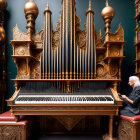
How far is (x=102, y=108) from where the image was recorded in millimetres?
2205

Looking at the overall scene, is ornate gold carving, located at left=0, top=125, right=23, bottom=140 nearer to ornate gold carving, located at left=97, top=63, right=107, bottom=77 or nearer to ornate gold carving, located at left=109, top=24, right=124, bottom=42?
ornate gold carving, located at left=97, top=63, right=107, bottom=77

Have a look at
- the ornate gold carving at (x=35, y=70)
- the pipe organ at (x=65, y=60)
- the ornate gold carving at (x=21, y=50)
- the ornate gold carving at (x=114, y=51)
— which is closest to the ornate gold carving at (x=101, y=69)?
the pipe organ at (x=65, y=60)

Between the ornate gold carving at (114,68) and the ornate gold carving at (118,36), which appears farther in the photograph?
the ornate gold carving at (114,68)

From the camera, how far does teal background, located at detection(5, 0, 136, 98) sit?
11.2ft

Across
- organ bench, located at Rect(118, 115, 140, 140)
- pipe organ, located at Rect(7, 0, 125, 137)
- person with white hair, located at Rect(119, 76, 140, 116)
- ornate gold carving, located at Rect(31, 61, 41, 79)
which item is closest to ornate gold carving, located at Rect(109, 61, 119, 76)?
pipe organ, located at Rect(7, 0, 125, 137)

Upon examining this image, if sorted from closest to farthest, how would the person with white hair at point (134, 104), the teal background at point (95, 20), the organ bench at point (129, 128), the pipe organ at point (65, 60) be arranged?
1. the organ bench at point (129, 128)
2. the person with white hair at point (134, 104)
3. the pipe organ at point (65, 60)
4. the teal background at point (95, 20)

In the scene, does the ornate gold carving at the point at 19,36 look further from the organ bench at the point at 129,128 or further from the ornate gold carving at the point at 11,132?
the organ bench at the point at 129,128

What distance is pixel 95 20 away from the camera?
11.4ft

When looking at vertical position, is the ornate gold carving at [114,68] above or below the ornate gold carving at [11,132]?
above

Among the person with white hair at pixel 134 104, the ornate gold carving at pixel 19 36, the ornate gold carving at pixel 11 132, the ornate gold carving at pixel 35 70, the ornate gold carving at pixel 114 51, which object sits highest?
the ornate gold carving at pixel 19 36

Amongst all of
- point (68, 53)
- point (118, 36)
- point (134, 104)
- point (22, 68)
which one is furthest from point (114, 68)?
point (22, 68)

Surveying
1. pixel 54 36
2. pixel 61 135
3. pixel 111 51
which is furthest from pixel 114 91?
pixel 54 36

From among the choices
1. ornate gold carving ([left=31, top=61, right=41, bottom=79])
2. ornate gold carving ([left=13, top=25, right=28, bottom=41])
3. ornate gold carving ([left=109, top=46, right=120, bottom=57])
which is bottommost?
ornate gold carving ([left=31, top=61, right=41, bottom=79])

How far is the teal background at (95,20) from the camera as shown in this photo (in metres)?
3.43
